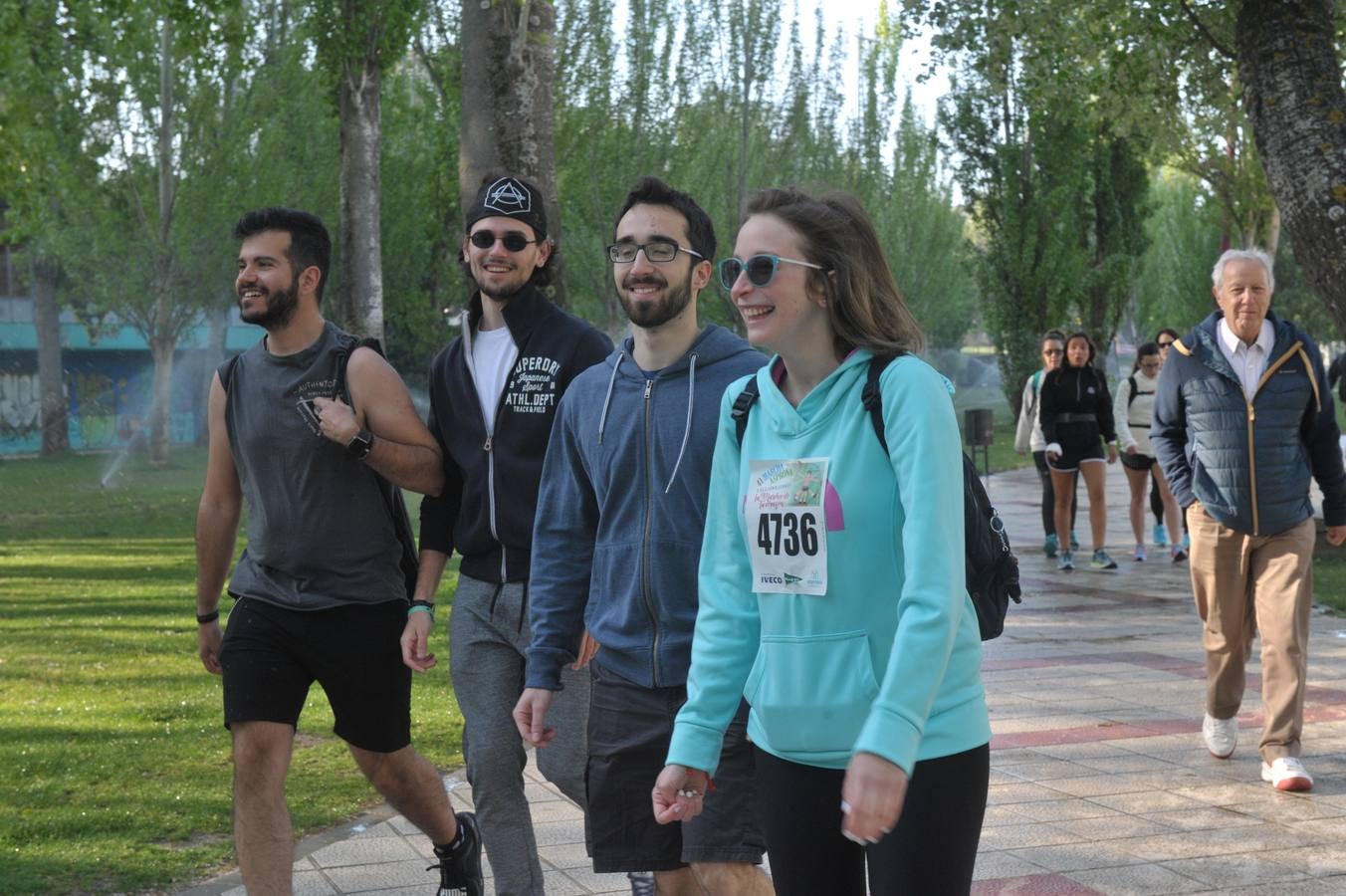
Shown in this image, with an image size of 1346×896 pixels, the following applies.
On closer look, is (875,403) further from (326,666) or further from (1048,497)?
(1048,497)

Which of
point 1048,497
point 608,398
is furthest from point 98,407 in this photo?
point 608,398

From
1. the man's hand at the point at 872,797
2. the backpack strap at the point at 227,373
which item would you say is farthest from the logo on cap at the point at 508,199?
the man's hand at the point at 872,797

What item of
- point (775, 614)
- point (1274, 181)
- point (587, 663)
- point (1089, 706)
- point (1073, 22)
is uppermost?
point (1073, 22)

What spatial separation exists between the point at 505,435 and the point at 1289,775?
11.8 ft

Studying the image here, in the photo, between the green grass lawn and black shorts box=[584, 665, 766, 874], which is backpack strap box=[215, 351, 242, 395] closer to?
black shorts box=[584, 665, 766, 874]

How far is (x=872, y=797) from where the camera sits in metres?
2.46

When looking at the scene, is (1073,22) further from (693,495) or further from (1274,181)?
(693,495)

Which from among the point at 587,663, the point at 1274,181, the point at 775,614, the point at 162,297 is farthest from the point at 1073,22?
the point at 162,297

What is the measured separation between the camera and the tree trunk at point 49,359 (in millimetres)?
44250

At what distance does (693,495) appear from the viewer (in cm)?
376

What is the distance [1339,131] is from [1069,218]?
2622cm

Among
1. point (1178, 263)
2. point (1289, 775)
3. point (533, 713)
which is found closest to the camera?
point (533, 713)

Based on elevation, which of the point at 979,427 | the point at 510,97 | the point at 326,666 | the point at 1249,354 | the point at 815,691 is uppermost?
the point at 510,97

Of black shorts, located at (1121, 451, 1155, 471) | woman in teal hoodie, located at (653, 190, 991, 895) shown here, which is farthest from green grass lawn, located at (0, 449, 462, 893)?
black shorts, located at (1121, 451, 1155, 471)
